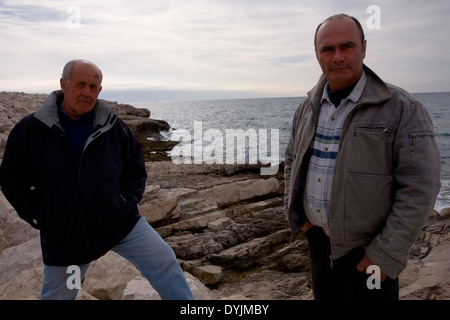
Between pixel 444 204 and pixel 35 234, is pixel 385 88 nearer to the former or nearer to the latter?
pixel 35 234

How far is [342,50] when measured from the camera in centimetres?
249

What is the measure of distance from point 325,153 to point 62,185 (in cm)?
206

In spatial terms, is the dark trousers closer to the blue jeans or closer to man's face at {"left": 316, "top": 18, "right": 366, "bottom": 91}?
the blue jeans

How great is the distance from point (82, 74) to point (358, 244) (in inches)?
99.4

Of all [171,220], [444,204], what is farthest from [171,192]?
[444,204]

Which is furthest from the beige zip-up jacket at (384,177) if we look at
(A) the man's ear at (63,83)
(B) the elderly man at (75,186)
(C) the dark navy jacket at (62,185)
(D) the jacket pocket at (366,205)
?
(A) the man's ear at (63,83)

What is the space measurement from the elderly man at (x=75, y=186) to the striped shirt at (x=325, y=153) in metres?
1.32

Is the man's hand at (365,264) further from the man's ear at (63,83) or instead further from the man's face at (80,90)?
the man's ear at (63,83)

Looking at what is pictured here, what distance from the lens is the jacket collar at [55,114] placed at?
2.79 meters

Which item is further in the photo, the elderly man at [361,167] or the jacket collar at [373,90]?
the jacket collar at [373,90]

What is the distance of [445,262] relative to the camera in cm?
619

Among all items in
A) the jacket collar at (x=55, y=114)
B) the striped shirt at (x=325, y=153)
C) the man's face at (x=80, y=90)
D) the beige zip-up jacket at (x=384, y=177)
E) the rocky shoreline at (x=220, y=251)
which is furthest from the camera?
the rocky shoreline at (x=220, y=251)

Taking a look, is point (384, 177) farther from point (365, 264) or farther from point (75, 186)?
point (75, 186)

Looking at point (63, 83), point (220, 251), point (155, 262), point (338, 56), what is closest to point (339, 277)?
point (155, 262)
